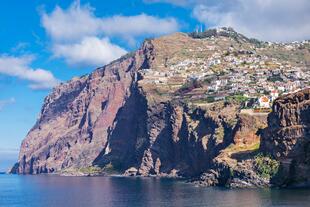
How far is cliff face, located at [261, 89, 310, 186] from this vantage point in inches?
4734

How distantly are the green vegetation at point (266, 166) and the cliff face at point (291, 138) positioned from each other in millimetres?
1233

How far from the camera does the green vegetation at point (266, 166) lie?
125 meters

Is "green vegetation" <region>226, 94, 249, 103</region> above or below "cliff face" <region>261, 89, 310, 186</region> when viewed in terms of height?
above

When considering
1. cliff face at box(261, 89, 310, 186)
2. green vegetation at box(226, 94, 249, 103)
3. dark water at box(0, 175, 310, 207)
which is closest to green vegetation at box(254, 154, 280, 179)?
cliff face at box(261, 89, 310, 186)

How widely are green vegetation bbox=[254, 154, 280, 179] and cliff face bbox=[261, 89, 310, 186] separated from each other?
1233 mm

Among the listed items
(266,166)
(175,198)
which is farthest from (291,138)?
(175,198)

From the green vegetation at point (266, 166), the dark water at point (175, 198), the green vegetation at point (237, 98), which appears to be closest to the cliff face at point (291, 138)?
the green vegetation at point (266, 166)

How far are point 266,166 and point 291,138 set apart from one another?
26.6ft

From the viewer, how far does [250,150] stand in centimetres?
14062

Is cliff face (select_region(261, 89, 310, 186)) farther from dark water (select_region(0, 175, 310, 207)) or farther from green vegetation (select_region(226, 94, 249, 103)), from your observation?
green vegetation (select_region(226, 94, 249, 103))

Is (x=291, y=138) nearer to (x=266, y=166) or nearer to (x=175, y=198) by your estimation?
(x=266, y=166)

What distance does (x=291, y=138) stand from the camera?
124 m

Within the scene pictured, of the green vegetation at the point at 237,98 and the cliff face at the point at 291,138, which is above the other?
the green vegetation at the point at 237,98

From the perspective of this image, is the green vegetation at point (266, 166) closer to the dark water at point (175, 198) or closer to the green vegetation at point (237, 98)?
the dark water at point (175, 198)
